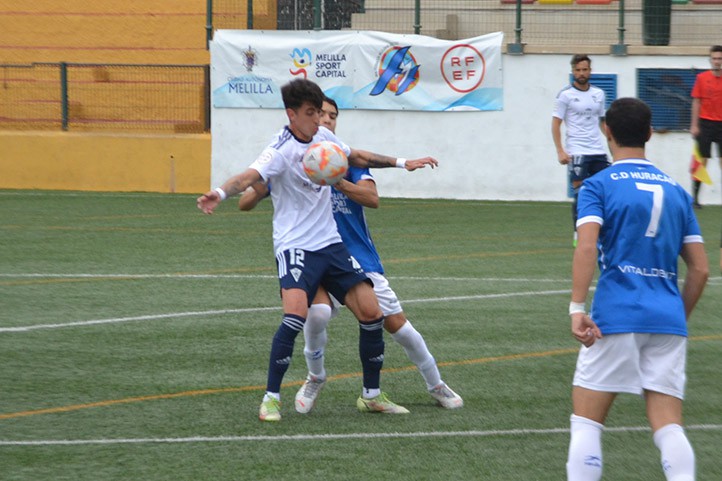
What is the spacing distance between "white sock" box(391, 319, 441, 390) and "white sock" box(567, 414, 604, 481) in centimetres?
253

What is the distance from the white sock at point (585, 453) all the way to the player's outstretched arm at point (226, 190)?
2.39 m

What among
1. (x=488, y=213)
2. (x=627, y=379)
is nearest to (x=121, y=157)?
(x=488, y=213)

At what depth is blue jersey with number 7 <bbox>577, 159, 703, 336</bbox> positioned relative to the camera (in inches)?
195

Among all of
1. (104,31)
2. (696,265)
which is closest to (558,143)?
(696,265)

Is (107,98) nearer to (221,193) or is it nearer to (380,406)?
(380,406)

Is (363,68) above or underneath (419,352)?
above

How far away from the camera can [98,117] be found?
25188mm

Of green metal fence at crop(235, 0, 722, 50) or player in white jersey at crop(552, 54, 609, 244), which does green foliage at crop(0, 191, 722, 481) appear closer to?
player in white jersey at crop(552, 54, 609, 244)

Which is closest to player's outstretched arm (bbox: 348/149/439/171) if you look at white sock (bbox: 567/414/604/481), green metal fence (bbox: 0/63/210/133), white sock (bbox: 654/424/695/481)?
white sock (bbox: 567/414/604/481)

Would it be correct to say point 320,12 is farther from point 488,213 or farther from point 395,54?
point 488,213

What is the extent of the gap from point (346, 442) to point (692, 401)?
2.31 metres

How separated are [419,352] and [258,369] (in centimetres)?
157

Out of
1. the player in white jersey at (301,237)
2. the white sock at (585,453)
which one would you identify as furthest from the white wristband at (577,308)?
the player in white jersey at (301,237)

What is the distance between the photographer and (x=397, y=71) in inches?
869
